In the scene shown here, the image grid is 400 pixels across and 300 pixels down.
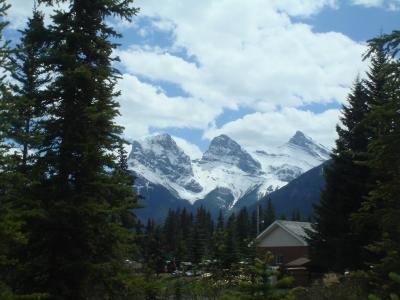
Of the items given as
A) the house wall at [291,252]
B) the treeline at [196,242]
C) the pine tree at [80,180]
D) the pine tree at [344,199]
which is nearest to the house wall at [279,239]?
the house wall at [291,252]

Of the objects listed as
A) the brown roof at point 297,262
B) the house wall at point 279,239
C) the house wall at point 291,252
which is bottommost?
the brown roof at point 297,262

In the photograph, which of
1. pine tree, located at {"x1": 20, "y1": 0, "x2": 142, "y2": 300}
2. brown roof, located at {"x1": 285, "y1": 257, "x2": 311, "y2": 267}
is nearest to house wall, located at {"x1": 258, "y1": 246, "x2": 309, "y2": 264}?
brown roof, located at {"x1": 285, "y1": 257, "x2": 311, "y2": 267}

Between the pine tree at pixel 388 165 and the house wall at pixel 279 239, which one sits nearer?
the pine tree at pixel 388 165

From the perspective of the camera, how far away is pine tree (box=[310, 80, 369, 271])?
23.1m

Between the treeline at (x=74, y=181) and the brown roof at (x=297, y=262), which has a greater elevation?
the treeline at (x=74, y=181)

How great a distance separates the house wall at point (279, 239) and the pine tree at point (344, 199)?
3462 centimetres

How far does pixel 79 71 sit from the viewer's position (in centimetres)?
1345

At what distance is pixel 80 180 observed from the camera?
1372 cm

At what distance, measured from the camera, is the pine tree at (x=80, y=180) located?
42.9 ft

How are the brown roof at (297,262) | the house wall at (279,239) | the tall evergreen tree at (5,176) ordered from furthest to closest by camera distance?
the house wall at (279,239)
the brown roof at (297,262)
the tall evergreen tree at (5,176)

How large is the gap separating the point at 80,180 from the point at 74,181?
22cm

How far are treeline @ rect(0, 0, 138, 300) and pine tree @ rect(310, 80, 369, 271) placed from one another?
12439 millimetres

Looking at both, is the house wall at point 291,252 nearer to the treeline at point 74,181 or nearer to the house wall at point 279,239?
the house wall at point 279,239

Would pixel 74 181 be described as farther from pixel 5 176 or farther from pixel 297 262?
pixel 297 262
